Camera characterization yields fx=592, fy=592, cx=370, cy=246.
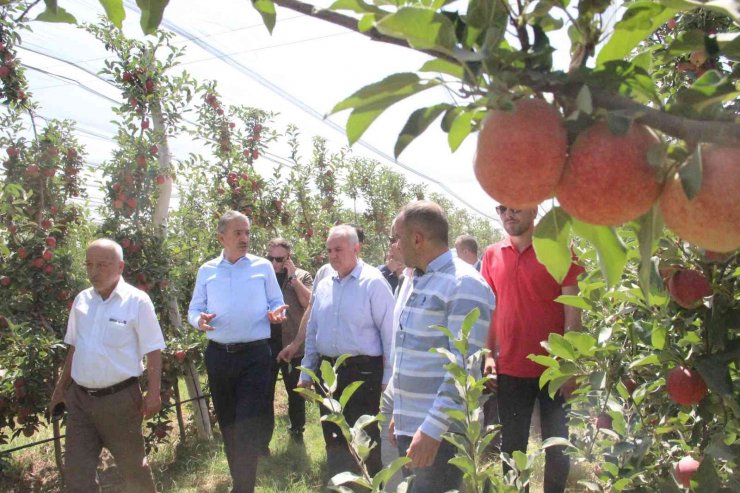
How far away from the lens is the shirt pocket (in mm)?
3402

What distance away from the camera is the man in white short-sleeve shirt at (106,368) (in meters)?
3.40

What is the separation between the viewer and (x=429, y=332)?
2.49 metres

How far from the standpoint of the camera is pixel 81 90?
8.52 m

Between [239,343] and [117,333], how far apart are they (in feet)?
2.62

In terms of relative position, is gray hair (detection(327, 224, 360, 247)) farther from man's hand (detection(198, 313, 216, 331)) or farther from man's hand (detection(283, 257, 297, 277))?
man's hand (detection(283, 257, 297, 277))

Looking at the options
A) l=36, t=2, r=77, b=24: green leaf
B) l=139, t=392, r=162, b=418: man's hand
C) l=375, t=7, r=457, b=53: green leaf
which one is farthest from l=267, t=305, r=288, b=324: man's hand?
l=375, t=7, r=457, b=53: green leaf

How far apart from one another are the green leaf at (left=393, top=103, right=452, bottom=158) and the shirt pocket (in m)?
3.25

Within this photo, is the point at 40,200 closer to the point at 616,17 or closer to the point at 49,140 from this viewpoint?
the point at 49,140

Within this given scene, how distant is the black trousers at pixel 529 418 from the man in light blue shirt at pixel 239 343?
1.65 metres

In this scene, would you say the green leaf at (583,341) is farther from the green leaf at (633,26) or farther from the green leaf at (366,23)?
the green leaf at (366,23)

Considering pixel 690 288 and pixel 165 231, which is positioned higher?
pixel 165 231

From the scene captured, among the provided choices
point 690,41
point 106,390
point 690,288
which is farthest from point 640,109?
point 106,390

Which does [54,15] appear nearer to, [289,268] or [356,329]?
[356,329]

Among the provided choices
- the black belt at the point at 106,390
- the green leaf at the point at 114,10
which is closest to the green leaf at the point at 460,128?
the green leaf at the point at 114,10
